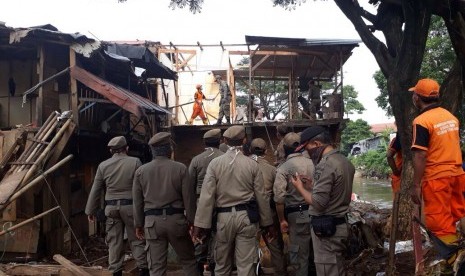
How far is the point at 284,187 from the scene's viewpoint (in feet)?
17.7

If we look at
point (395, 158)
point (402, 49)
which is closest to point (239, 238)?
point (395, 158)

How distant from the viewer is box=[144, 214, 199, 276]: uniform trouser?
5105 mm

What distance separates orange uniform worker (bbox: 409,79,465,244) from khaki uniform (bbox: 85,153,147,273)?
3894 millimetres

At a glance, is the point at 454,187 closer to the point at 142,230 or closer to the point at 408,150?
the point at 408,150

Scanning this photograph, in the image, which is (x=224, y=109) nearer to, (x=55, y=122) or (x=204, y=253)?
(x=55, y=122)

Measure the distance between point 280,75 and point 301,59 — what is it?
7.19 feet

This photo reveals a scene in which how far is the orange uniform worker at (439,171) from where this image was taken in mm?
3744

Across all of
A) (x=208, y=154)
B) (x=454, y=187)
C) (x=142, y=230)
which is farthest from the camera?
(x=208, y=154)

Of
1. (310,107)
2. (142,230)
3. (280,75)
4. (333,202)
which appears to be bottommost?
(142,230)

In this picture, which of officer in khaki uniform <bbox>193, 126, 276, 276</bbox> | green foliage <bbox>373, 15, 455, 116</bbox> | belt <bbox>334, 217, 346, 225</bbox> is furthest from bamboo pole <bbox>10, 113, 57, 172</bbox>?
green foliage <bbox>373, 15, 455, 116</bbox>

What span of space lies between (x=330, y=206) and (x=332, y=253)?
471mm

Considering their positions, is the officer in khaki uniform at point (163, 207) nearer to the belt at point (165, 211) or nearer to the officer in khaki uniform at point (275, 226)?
the belt at point (165, 211)

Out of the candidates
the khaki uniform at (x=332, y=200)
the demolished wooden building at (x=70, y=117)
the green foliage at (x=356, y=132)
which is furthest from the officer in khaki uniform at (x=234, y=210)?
the green foliage at (x=356, y=132)

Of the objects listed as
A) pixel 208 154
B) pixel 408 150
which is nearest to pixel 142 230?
pixel 208 154
